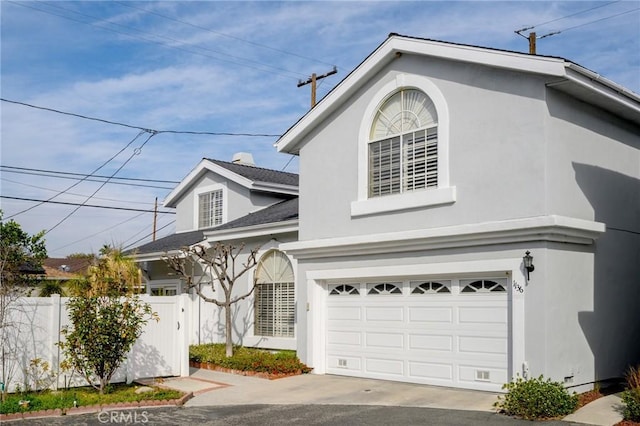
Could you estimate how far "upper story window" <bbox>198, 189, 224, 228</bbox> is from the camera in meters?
25.0

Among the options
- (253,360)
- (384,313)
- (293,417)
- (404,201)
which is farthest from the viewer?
(253,360)

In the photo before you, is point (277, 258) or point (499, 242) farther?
point (277, 258)

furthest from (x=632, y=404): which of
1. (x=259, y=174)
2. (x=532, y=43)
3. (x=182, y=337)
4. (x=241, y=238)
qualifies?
(x=259, y=174)

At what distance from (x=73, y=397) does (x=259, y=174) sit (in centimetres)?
→ 1381

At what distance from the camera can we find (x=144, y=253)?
23.0 meters

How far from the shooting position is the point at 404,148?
47.7 ft

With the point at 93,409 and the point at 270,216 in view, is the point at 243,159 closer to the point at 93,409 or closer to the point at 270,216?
the point at 270,216

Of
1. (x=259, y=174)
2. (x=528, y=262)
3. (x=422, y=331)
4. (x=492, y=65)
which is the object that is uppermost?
(x=492, y=65)

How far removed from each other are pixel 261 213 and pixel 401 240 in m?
8.68

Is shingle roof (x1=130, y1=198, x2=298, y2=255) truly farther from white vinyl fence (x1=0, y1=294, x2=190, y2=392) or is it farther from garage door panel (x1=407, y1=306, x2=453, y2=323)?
garage door panel (x1=407, y1=306, x2=453, y2=323)

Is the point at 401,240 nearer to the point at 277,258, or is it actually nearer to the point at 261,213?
the point at 277,258

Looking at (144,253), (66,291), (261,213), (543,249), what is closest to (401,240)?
(543,249)

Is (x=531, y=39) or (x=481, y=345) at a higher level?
(x=531, y=39)

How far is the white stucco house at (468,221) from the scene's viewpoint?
1214cm
